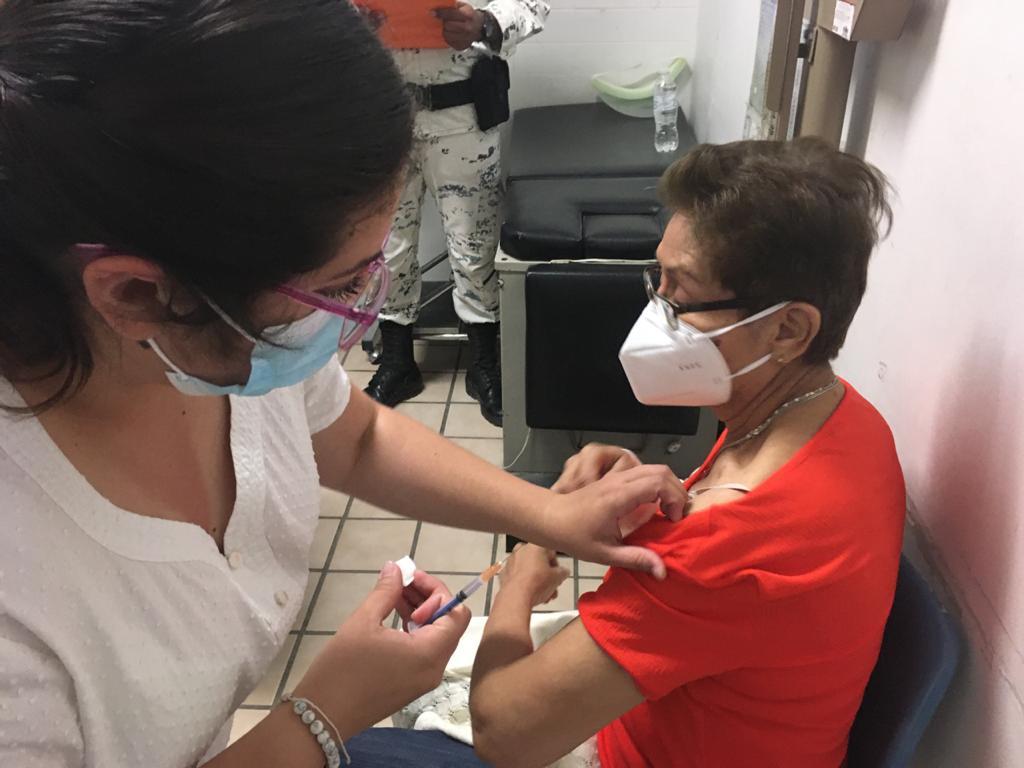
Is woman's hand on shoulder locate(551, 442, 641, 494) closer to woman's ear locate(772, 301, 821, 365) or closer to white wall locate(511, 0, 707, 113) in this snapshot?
woman's ear locate(772, 301, 821, 365)

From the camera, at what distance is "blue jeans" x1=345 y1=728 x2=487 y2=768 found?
44.2 inches

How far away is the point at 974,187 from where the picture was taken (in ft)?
3.17

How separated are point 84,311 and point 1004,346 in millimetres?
927

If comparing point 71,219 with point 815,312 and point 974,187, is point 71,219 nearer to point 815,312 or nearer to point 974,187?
point 815,312

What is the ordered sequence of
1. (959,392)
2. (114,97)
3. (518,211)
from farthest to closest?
1. (518,211)
2. (959,392)
3. (114,97)

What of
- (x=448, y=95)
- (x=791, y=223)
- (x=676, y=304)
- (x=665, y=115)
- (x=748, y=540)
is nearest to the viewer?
(x=748, y=540)

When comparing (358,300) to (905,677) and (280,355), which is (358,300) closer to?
(280,355)

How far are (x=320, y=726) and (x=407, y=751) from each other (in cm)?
35

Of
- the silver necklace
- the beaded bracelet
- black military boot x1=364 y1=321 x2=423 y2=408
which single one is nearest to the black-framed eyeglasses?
the silver necklace

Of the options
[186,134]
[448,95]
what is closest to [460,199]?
[448,95]

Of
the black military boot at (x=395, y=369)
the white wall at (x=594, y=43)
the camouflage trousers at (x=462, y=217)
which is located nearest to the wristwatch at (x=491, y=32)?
the camouflage trousers at (x=462, y=217)

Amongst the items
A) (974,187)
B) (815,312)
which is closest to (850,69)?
(974,187)

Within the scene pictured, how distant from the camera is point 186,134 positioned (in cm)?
56

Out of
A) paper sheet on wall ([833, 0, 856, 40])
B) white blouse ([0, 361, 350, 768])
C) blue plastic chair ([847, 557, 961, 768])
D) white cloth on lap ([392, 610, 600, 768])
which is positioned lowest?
white cloth on lap ([392, 610, 600, 768])
